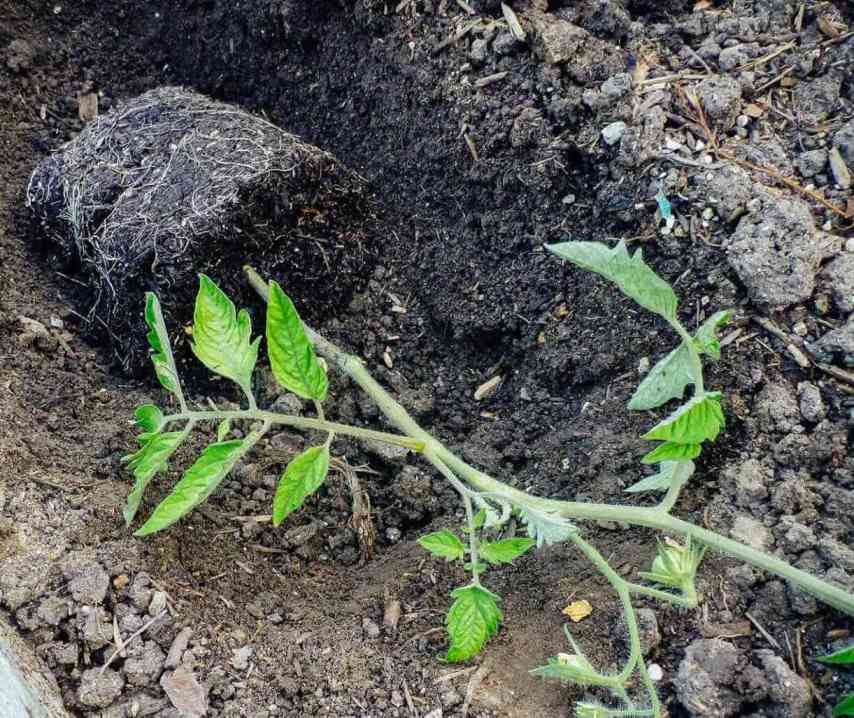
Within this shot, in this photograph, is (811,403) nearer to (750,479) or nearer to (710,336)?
(750,479)

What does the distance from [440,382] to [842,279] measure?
1038mm

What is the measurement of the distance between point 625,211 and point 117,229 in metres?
1.33

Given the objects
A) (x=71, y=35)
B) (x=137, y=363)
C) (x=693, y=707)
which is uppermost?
(x=71, y=35)

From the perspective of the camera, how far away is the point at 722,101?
7.02ft

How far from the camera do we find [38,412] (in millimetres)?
2133

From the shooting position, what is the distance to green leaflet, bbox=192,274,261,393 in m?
1.56

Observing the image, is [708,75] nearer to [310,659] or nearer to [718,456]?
[718,456]

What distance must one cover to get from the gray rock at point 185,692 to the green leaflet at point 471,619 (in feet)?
1.59

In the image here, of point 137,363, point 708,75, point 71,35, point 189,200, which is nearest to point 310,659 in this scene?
point 137,363

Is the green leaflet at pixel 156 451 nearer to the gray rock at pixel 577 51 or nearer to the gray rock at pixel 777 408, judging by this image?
the gray rock at pixel 777 408

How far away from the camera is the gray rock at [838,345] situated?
1.80 meters

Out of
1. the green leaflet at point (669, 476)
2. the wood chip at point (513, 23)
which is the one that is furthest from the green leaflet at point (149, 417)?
the wood chip at point (513, 23)

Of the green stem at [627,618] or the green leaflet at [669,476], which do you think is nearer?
the green stem at [627,618]

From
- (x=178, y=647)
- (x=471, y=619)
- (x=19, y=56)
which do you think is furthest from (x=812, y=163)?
(x=19, y=56)
